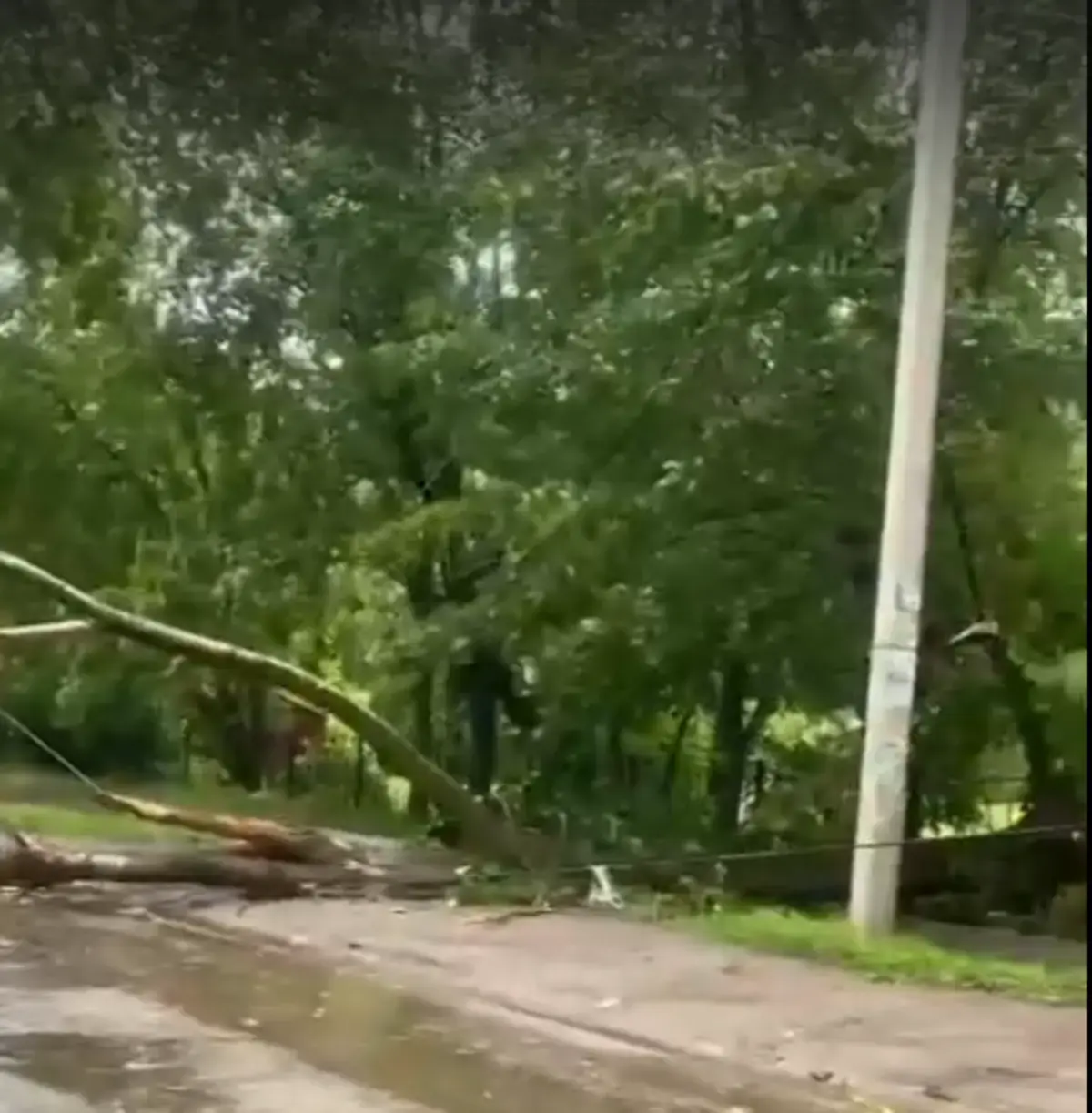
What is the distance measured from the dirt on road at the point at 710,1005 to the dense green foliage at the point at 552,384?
0.10m

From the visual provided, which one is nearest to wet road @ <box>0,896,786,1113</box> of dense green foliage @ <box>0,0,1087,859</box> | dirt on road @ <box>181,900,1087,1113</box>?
dirt on road @ <box>181,900,1087,1113</box>

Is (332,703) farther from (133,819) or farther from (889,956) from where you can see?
(889,956)

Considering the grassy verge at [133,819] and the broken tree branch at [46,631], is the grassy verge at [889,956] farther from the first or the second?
the broken tree branch at [46,631]

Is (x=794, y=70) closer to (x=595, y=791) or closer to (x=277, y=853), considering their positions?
(x=595, y=791)

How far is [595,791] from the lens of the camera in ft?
4.02

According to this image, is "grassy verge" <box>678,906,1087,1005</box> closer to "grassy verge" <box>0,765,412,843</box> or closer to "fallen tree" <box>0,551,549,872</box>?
"fallen tree" <box>0,551,549,872</box>

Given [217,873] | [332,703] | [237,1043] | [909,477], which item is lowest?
[237,1043]

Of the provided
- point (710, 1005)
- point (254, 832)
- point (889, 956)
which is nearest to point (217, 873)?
point (254, 832)

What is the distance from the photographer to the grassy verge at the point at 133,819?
1.27 m

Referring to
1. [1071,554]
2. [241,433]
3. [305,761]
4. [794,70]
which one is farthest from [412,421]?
[1071,554]

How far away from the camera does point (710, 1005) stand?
1.14 metres

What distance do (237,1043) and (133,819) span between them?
0.20m

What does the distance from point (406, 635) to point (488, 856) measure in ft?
0.55

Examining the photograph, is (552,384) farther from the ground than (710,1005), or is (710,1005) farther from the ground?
(552,384)
